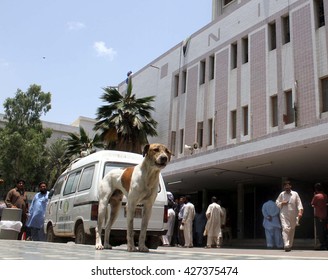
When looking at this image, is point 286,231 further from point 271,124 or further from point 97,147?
point 97,147

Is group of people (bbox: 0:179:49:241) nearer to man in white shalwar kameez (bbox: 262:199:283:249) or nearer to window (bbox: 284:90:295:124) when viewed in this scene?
man in white shalwar kameez (bbox: 262:199:283:249)

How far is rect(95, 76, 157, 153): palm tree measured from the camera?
23.7 metres

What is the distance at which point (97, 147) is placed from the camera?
27125mm

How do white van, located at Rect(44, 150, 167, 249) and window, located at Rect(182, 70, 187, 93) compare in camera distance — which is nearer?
white van, located at Rect(44, 150, 167, 249)

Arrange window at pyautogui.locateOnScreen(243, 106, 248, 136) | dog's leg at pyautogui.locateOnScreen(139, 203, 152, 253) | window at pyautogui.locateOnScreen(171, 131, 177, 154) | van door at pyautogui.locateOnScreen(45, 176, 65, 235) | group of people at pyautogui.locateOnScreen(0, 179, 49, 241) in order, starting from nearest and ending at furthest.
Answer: dog's leg at pyautogui.locateOnScreen(139, 203, 152, 253), van door at pyautogui.locateOnScreen(45, 176, 65, 235), group of people at pyautogui.locateOnScreen(0, 179, 49, 241), window at pyautogui.locateOnScreen(243, 106, 248, 136), window at pyautogui.locateOnScreen(171, 131, 177, 154)

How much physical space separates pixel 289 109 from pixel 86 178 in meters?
10.7

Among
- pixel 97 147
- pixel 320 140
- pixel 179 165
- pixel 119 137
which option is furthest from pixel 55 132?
pixel 320 140

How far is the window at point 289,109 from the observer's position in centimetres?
1677

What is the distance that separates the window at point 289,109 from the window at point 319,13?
284 cm

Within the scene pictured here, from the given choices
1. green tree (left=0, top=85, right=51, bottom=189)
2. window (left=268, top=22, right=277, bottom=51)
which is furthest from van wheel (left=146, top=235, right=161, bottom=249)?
green tree (left=0, top=85, right=51, bottom=189)

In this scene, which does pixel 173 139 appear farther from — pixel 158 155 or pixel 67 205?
pixel 158 155

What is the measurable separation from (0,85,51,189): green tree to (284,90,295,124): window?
24.5 meters

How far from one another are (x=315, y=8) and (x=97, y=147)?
1595 cm

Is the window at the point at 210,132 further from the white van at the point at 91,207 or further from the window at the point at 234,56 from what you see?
the white van at the point at 91,207
